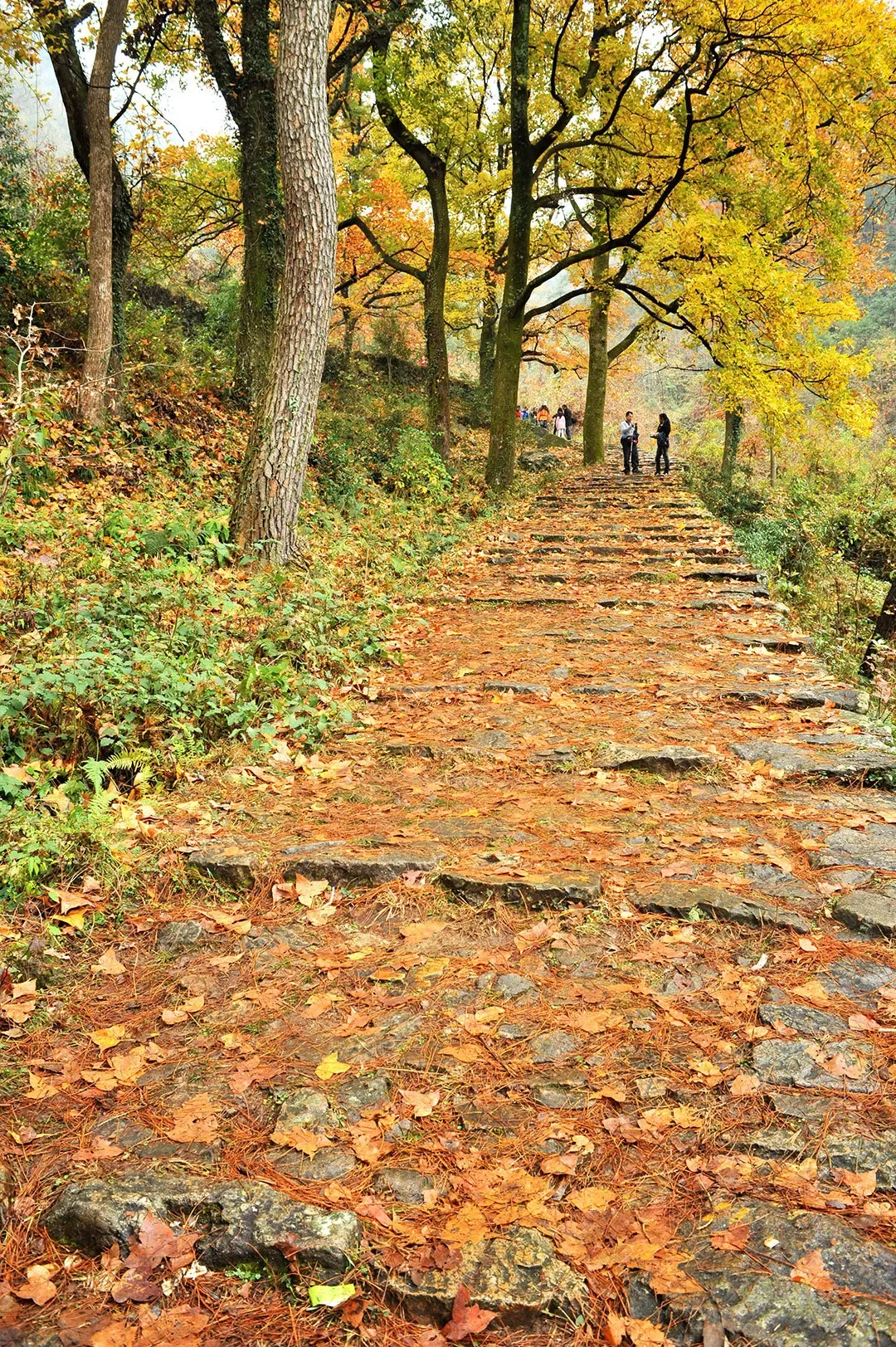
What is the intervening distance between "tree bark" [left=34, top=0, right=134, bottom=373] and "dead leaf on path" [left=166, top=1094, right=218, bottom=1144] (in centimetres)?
957

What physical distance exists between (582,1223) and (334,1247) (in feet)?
1.96

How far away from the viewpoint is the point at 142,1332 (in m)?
1.82

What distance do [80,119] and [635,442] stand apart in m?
14.6

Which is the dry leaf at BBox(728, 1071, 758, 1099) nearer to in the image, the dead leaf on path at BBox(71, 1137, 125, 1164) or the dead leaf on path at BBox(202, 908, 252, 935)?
the dead leaf on path at BBox(71, 1137, 125, 1164)

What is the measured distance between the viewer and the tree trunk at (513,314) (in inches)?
582

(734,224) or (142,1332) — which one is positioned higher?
(734,224)

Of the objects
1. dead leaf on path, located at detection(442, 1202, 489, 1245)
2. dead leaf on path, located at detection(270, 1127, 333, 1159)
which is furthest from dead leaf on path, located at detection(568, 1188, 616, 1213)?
dead leaf on path, located at detection(270, 1127, 333, 1159)

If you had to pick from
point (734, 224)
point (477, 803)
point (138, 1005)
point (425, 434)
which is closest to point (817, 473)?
point (734, 224)

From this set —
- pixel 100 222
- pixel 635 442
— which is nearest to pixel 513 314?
pixel 635 442

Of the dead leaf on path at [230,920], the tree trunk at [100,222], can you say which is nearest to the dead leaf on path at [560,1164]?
the dead leaf on path at [230,920]

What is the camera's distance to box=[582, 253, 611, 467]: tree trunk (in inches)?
819

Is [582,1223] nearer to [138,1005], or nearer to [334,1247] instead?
[334,1247]

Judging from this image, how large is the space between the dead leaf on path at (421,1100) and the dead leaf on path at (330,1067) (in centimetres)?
21

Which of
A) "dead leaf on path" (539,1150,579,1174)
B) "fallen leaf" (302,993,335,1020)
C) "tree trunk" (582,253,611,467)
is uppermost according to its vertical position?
"tree trunk" (582,253,611,467)
